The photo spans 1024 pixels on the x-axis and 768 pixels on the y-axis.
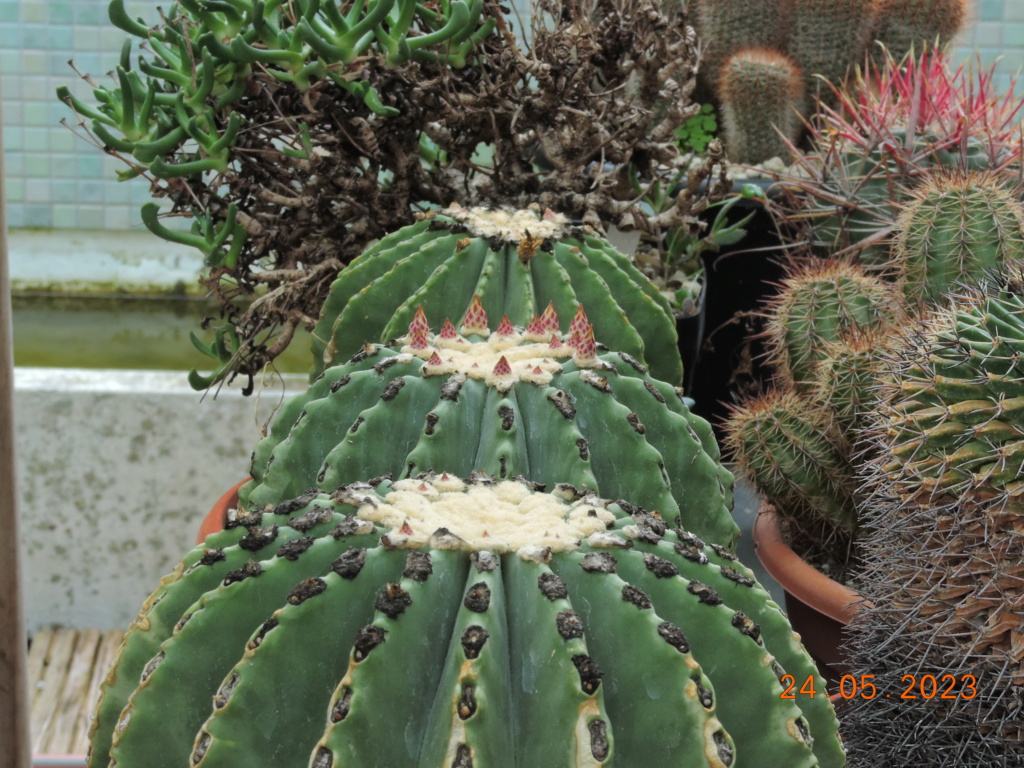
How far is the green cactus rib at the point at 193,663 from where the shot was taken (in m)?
0.51

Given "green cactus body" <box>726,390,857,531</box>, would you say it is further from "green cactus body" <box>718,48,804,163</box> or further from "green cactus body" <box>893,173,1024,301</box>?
"green cactus body" <box>718,48,804,163</box>

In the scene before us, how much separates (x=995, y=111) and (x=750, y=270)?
1.19 ft

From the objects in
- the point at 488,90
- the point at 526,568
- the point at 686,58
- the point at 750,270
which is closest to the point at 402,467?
the point at 526,568

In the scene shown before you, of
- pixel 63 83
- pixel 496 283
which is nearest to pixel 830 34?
pixel 496 283

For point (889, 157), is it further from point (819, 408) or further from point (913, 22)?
point (913, 22)

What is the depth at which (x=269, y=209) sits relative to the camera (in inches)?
45.7

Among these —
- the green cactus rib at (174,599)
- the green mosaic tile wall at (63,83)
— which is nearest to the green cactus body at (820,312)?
the green cactus rib at (174,599)

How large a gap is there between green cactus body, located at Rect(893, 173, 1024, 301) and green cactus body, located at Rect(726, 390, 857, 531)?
0.16 m

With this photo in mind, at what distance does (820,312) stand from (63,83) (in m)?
2.98

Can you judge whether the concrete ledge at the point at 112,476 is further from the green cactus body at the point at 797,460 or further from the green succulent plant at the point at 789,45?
the green cactus body at the point at 797,460

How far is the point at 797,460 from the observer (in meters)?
1.01

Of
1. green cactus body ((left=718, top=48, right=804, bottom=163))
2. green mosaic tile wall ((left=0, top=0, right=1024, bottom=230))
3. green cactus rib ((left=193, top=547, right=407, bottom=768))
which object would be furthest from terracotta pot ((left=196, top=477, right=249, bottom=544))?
green mosaic tile wall ((left=0, top=0, right=1024, bottom=230))

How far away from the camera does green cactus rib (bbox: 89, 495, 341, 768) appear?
1.79 ft

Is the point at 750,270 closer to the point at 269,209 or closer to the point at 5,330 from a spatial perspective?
the point at 269,209
